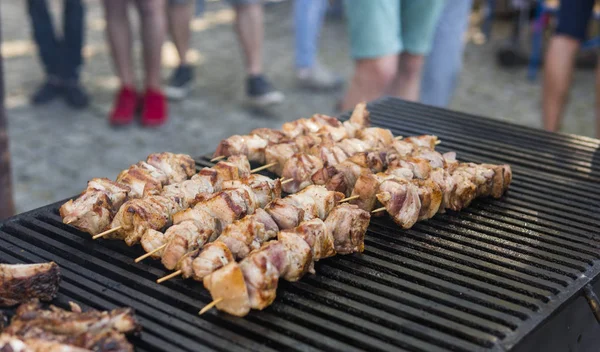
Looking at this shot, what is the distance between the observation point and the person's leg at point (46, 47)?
24.4 ft

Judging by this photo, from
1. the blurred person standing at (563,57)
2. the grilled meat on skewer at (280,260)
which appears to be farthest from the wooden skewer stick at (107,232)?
the blurred person standing at (563,57)

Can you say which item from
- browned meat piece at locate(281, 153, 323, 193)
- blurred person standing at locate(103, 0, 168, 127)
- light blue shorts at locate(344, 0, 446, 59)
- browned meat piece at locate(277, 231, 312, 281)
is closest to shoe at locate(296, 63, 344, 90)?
blurred person standing at locate(103, 0, 168, 127)

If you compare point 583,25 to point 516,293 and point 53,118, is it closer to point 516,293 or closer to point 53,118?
point 516,293

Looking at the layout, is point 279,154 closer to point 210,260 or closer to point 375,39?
point 210,260

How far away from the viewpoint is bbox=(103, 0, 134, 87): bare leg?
6934 millimetres

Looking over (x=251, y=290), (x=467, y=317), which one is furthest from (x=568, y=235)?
(x=251, y=290)

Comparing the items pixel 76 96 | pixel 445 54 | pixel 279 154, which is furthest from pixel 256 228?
pixel 76 96

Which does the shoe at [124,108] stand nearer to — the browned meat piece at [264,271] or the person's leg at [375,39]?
the person's leg at [375,39]

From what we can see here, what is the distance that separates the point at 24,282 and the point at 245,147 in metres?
1.43

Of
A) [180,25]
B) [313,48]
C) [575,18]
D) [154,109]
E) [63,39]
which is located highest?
[575,18]

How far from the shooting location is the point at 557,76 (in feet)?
19.7

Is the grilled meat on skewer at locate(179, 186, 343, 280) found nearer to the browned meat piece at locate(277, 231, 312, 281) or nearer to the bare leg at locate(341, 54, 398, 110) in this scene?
the browned meat piece at locate(277, 231, 312, 281)

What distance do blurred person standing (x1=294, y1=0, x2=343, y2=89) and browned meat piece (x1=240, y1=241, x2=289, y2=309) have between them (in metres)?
6.19

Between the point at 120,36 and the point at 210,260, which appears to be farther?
the point at 120,36
